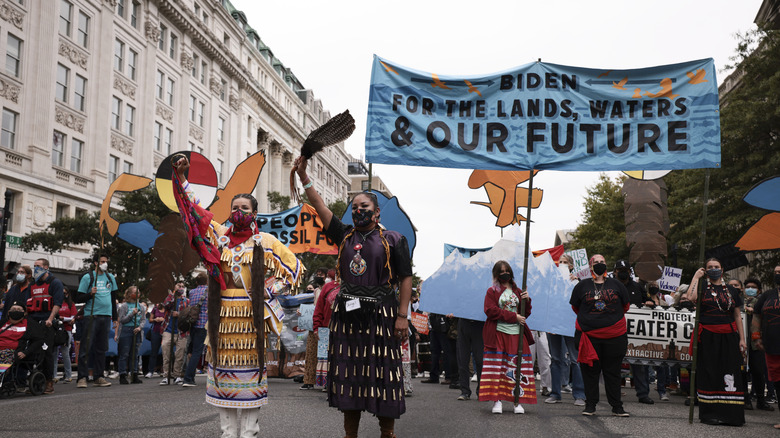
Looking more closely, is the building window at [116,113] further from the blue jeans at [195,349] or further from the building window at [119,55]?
the blue jeans at [195,349]

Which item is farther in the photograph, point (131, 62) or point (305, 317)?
point (131, 62)

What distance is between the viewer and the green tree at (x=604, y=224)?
122ft

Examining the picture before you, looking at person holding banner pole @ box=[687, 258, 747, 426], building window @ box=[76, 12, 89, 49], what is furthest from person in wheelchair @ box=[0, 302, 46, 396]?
building window @ box=[76, 12, 89, 49]

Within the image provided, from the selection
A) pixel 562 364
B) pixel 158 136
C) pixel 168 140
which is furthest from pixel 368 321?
pixel 168 140

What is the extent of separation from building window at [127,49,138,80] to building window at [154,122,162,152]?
13.1 feet

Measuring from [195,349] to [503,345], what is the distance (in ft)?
18.8

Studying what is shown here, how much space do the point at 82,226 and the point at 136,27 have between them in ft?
70.7

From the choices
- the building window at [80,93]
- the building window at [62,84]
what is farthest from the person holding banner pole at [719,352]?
the building window at [80,93]

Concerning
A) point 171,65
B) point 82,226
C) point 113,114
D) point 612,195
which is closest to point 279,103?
point 171,65

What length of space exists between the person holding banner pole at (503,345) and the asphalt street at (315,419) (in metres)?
0.26

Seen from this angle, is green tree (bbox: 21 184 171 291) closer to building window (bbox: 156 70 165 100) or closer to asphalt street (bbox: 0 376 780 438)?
asphalt street (bbox: 0 376 780 438)

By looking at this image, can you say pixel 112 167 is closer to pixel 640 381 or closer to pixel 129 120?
pixel 129 120

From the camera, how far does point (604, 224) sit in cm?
4262

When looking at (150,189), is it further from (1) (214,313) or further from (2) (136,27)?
(1) (214,313)
